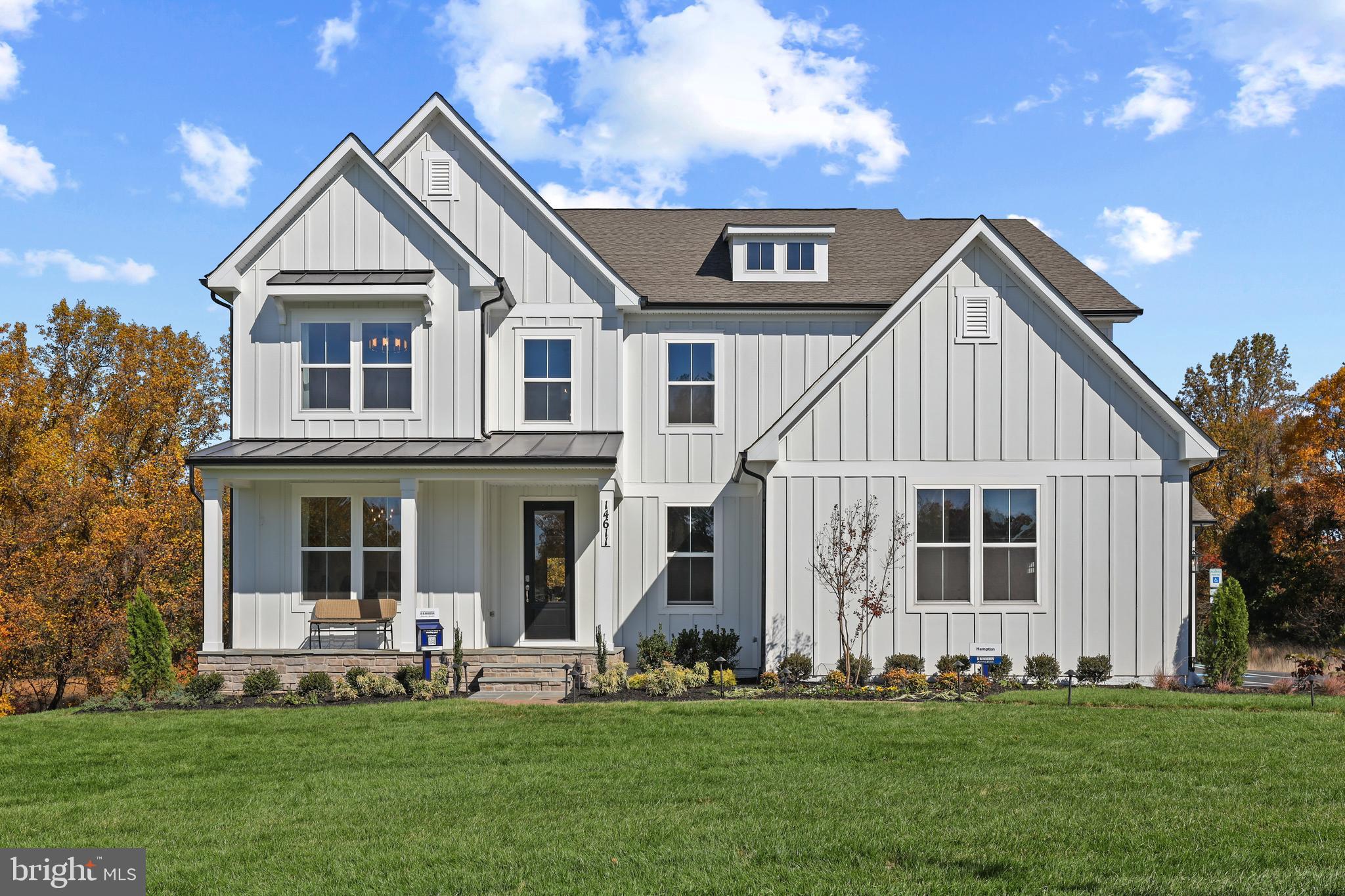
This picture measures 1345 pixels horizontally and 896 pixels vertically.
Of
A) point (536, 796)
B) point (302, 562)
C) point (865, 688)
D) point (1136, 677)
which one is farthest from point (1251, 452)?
point (536, 796)

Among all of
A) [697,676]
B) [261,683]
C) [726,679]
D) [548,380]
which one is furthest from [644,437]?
[261,683]

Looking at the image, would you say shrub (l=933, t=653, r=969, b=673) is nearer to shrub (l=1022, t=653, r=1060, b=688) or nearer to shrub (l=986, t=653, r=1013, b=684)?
shrub (l=986, t=653, r=1013, b=684)

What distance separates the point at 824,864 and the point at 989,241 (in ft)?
36.9

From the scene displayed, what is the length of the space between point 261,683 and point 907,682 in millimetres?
9497

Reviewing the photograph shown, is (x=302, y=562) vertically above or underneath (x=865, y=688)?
above

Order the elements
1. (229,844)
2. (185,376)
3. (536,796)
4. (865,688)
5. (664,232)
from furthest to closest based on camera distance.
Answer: (185,376) < (664,232) < (865,688) < (536,796) < (229,844)

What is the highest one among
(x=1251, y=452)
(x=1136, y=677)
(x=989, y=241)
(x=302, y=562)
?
(x=989, y=241)

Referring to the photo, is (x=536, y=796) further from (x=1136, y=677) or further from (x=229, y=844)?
(x=1136, y=677)

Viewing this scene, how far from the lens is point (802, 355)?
17719 millimetres

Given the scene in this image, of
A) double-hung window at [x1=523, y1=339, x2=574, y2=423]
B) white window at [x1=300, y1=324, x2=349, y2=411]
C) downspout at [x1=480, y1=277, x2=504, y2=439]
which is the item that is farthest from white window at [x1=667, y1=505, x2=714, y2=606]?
white window at [x1=300, y1=324, x2=349, y2=411]

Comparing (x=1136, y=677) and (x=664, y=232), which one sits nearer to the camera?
(x=1136, y=677)

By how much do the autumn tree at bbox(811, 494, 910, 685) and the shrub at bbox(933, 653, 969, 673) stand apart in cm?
105

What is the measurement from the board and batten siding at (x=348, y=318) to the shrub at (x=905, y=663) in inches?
300

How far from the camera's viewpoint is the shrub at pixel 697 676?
14375 millimetres
